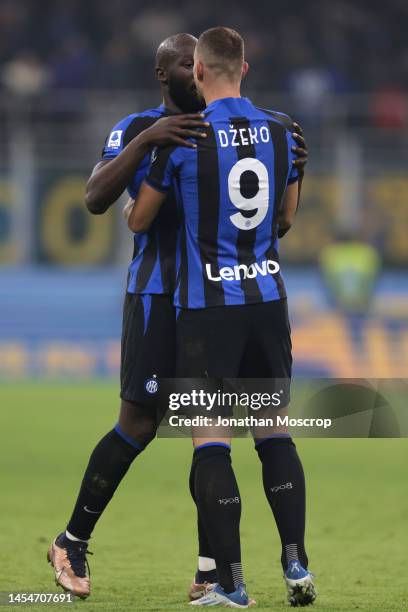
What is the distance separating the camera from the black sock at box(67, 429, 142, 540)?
4.29 meters

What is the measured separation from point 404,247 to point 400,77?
334 cm

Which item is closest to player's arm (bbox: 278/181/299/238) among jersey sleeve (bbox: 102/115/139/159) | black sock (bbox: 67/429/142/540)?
jersey sleeve (bbox: 102/115/139/159)

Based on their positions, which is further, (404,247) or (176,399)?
(404,247)

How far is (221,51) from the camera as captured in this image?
3.83 meters

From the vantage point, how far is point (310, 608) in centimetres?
381

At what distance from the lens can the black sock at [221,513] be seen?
151 inches

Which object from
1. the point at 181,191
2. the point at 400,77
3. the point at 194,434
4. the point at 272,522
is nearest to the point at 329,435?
the point at 194,434

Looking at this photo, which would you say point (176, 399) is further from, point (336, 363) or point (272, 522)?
point (336, 363)

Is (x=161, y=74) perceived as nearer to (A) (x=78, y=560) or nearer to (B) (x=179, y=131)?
(B) (x=179, y=131)

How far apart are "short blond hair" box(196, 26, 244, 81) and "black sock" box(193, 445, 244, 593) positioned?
1132 millimetres

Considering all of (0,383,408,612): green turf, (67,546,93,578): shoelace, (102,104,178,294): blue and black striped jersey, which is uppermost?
(102,104,178,294): blue and black striped jersey

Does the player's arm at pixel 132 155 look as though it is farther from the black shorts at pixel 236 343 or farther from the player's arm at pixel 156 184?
the black shorts at pixel 236 343

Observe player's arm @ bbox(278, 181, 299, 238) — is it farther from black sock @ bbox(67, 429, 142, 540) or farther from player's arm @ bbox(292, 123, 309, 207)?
black sock @ bbox(67, 429, 142, 540)

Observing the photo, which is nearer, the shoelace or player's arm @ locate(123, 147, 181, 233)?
player's arm @ locate(123, 147, 181, 233)
